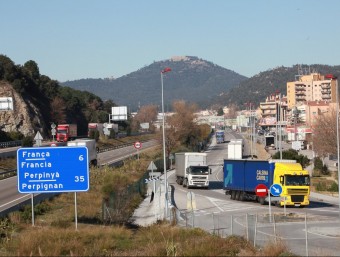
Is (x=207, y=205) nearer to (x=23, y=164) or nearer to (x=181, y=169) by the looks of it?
(x=181, y=169)

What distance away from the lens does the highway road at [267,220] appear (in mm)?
25953

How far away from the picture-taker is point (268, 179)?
148 ft

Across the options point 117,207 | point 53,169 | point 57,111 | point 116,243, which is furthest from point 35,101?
point 116,243

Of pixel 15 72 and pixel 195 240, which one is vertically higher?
pixel 15 72

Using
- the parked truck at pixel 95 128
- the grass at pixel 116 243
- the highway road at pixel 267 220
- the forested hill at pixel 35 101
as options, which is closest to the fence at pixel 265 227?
the highway road at pixel 267 220

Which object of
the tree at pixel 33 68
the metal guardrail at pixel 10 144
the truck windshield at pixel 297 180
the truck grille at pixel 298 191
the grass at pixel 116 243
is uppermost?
the tree at pixel 33 68

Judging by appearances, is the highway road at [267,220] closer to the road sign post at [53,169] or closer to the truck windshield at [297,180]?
the truck windshield at [297,180]

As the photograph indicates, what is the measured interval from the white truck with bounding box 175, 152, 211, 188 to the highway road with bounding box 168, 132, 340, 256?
1.87 metres

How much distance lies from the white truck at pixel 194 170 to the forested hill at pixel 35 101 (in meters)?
46.8

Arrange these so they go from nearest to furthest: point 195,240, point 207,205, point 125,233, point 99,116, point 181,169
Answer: point 195,240, point 125,233, point 207,205, point 181,169, point 99,116

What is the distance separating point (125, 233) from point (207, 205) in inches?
965

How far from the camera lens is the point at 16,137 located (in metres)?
96.3

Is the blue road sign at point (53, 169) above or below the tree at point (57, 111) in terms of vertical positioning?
below

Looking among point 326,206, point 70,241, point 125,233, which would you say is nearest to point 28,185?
point 125,233
